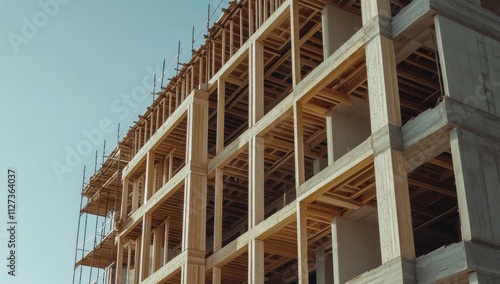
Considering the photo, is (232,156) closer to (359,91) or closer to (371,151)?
(359,91)

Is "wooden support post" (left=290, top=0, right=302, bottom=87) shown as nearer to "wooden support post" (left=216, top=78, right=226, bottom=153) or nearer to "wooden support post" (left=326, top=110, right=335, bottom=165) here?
"wooden support post" (left=326, top=110, right=335, bottom=165)

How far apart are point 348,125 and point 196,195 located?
32.0 ft

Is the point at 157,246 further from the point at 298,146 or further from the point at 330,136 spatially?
the point at 330,136

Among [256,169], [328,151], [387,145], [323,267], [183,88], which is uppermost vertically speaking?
[183,88]

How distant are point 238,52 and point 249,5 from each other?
7.38ft

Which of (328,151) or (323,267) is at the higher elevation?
(328,151)

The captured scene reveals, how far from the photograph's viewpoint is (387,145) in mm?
24203

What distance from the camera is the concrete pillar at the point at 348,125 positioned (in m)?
29.2

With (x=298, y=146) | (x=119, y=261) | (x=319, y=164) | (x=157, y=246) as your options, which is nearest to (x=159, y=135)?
(x=157, y=246)

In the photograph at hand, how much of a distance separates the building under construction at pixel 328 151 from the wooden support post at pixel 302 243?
5 cm

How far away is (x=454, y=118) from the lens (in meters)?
22.9

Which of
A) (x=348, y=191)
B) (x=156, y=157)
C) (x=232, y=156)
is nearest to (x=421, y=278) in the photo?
(x=348, y=191)

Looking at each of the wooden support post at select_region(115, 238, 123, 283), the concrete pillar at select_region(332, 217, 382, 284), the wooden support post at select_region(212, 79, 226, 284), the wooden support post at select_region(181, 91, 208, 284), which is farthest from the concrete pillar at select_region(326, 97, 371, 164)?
the wooden support post at select_region(115, 238, 123, 283)

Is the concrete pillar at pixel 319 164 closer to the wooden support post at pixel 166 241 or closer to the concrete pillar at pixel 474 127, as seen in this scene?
the wooden support post at pixel 166 241
